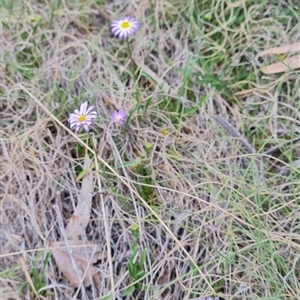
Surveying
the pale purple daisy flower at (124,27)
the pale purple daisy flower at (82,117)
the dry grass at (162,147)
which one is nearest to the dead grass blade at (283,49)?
the dry grass at (162,147)

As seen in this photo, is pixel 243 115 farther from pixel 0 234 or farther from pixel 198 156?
pixel 0 234

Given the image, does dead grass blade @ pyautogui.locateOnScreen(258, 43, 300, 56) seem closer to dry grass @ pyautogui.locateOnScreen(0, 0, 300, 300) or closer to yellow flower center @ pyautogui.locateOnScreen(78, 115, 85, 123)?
dry grass @ pyautogui.locateOnScreen(0, 0, 300, 300)

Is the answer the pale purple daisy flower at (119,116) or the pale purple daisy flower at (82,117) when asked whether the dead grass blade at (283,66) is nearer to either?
the pale purple daisy flower at (119,116)

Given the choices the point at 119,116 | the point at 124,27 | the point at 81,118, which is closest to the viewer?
the point at 81,118

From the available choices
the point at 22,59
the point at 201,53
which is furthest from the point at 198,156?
the point at 22,59

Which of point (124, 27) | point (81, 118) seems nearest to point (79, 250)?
point (81, 118)

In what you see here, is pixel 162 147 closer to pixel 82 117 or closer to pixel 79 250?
pixel 82 117
